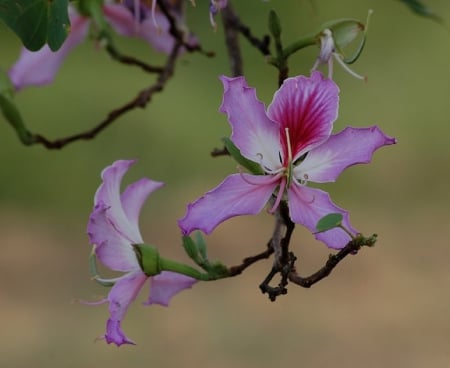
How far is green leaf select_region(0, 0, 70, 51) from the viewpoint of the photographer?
0.77 m

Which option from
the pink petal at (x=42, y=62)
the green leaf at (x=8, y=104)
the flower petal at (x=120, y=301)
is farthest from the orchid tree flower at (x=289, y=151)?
the pink petal at (x=42, y=62)

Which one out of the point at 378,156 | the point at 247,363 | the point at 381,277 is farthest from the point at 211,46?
the point at 247,363

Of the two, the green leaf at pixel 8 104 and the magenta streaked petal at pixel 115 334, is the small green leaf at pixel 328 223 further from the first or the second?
the green leaf at pixel 8 104

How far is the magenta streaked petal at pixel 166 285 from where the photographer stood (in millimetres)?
824

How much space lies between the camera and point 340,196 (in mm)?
3891

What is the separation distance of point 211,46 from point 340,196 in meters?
A: 0.77

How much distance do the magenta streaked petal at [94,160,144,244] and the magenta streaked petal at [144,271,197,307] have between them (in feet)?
0.17

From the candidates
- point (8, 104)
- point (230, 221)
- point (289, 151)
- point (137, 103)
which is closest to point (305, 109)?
point (289, 151)

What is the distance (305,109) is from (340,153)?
35 mm

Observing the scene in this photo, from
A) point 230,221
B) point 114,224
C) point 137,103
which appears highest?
point 114,224

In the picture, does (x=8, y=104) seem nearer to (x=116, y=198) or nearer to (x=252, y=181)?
(x=116, y=198)

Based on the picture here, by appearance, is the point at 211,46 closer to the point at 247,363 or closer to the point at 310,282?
the point at 247,363

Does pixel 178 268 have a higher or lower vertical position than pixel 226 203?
lower

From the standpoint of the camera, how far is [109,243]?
0.75 meters
